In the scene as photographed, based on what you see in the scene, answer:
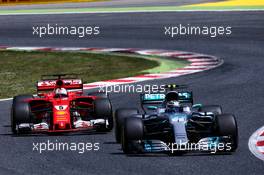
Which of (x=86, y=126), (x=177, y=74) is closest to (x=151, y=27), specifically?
(x=177, y=74)

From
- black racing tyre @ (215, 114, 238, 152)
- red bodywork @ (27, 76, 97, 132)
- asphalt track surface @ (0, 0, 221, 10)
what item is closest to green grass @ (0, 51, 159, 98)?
red bodywork @ (27, 76, 97, 132)

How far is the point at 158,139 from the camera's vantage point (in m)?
15.4

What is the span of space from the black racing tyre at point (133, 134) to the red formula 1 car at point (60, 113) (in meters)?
2.31

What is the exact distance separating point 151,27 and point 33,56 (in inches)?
334

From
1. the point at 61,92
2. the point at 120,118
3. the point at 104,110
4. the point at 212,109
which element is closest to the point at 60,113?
the point at 61,92

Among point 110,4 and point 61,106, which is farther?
point 110,4

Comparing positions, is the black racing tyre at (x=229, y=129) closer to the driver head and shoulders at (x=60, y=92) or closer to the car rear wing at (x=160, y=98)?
the car rear wing at (x=160, y=98)

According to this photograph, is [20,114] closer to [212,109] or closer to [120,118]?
[120,118]

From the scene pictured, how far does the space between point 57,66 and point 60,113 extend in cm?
1229

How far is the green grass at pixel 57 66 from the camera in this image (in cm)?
2609

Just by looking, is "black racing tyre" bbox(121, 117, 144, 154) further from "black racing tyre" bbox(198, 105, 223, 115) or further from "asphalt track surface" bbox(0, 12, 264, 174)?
"black racing tyre" bbox(198, 105, 223, 115)

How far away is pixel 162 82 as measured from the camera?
24.8 meters

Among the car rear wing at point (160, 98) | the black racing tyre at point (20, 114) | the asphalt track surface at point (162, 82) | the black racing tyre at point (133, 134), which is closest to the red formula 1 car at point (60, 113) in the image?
the black racing tyre at point (20, 114)

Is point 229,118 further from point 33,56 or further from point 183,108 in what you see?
point 33,56
